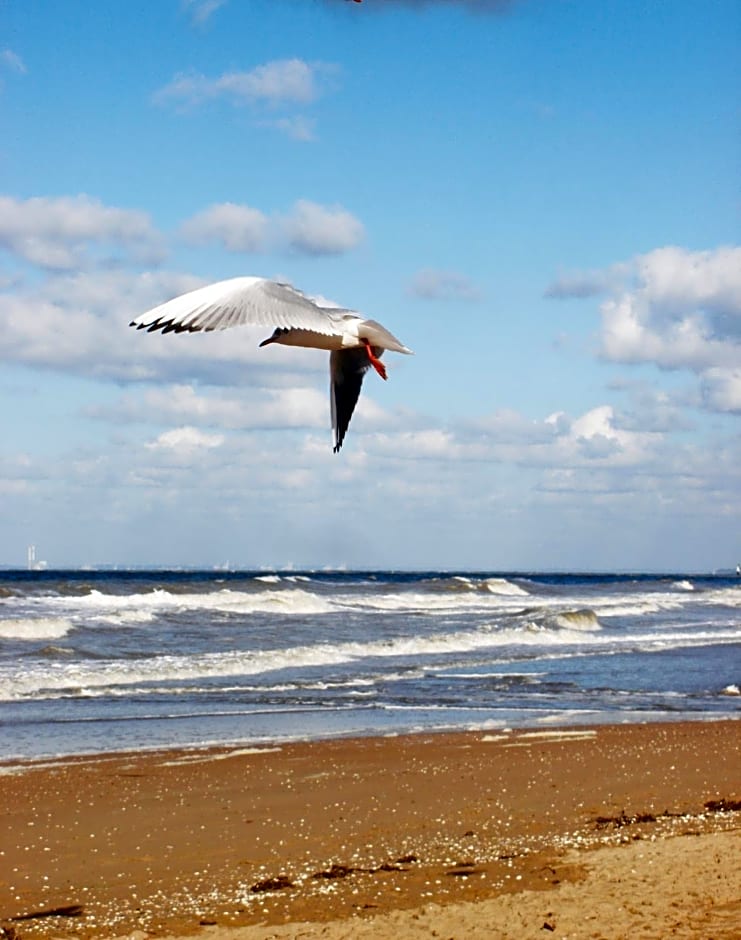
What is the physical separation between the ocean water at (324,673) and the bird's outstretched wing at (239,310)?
8.06 metres

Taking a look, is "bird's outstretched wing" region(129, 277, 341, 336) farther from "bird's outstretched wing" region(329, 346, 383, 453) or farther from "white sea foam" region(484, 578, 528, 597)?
"white sea foam" region(484, 578, 528, 597)

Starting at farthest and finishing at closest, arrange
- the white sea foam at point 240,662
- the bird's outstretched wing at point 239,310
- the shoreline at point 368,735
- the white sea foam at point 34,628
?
the white sea foam at point 34,628
the white sea foam at point 240,662
the shoreline at point 368,735
the bird's outstretched wing at point 239,310

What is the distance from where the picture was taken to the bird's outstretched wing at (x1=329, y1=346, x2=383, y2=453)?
439 centimetres

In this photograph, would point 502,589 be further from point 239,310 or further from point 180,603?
point 239,310

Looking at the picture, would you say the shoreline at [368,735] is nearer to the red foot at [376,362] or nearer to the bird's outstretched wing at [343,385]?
the bird's outstretched wing at [343,385]

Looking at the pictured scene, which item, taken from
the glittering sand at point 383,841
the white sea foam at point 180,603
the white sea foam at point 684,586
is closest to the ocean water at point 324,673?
the white sea foam at point 180,603

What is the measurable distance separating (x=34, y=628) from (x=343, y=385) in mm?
21155

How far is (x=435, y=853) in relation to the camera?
23.9ft

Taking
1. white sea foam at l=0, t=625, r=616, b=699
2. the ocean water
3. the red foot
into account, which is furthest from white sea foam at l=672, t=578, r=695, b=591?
the red foot

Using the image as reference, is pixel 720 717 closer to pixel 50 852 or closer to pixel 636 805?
pixel 636 805

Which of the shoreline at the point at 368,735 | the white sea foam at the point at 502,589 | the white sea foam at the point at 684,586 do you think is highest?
the white sea foam at the point at 502,589

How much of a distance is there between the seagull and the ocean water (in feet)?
26.5

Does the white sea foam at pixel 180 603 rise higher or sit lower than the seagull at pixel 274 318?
lower

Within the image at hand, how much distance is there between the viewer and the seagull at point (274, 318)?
3.53 metres
